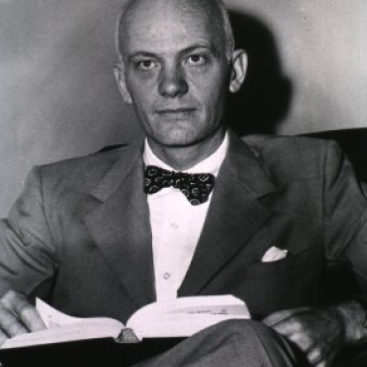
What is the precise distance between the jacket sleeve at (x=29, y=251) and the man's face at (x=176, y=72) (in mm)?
385

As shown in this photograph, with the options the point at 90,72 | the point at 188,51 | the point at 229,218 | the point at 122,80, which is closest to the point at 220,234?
the point at 229,218

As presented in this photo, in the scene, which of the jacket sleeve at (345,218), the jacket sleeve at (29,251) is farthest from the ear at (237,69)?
the jacket sleeve at (29,251)

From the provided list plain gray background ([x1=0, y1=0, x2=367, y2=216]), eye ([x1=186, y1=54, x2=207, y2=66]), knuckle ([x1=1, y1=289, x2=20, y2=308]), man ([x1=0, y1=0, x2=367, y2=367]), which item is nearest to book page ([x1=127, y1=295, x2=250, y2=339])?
man ([x1=0, y1=0, x2=367, y2=367])

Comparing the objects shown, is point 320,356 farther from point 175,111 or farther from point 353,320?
point 175,111

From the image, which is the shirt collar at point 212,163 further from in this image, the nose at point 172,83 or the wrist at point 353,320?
the wrist at point 353,320

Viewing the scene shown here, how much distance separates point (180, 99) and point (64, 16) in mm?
920

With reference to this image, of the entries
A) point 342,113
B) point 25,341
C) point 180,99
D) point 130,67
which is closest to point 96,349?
point 25,341

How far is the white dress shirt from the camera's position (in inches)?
64.9

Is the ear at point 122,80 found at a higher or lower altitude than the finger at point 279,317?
higher

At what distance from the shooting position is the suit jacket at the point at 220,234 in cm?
160

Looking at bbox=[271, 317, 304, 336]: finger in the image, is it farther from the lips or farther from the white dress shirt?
the lips

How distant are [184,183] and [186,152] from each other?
10cm

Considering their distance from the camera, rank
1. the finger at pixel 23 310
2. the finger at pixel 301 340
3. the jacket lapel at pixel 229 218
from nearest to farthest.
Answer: the finger at pixel 301 340, the finger at pixel 23 310, the jacket lapel at pixel 229 218

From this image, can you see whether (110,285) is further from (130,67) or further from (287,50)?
(287,50)
